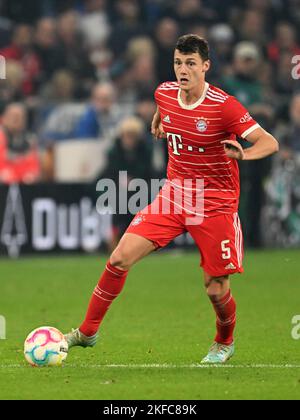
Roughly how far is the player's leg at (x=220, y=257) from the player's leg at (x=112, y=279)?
38 centimetres

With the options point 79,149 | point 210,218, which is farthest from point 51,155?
point 210,218

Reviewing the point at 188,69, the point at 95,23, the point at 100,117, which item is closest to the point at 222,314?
the point at 188,69

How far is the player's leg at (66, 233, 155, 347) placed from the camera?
8.52m

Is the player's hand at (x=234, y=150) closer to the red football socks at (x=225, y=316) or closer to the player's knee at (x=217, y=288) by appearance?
the player's knee at (x=217, y=288)

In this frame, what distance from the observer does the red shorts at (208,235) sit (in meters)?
8.68

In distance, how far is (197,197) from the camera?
8.80 m

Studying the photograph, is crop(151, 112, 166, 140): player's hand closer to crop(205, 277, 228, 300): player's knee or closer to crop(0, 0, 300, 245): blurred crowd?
crop(205, 277, 228, 300): player's knee

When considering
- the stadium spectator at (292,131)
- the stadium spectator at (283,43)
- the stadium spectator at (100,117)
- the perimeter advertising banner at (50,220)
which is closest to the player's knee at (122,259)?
the perimeter advertising banner at (50,220)

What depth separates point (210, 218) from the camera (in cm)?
877

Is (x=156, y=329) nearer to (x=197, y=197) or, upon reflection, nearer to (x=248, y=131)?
(x=197, y=197)

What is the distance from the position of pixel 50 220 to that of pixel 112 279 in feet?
28.1

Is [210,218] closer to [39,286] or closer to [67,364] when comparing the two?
[67,364]

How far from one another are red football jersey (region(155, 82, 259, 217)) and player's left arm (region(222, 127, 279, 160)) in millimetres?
85
